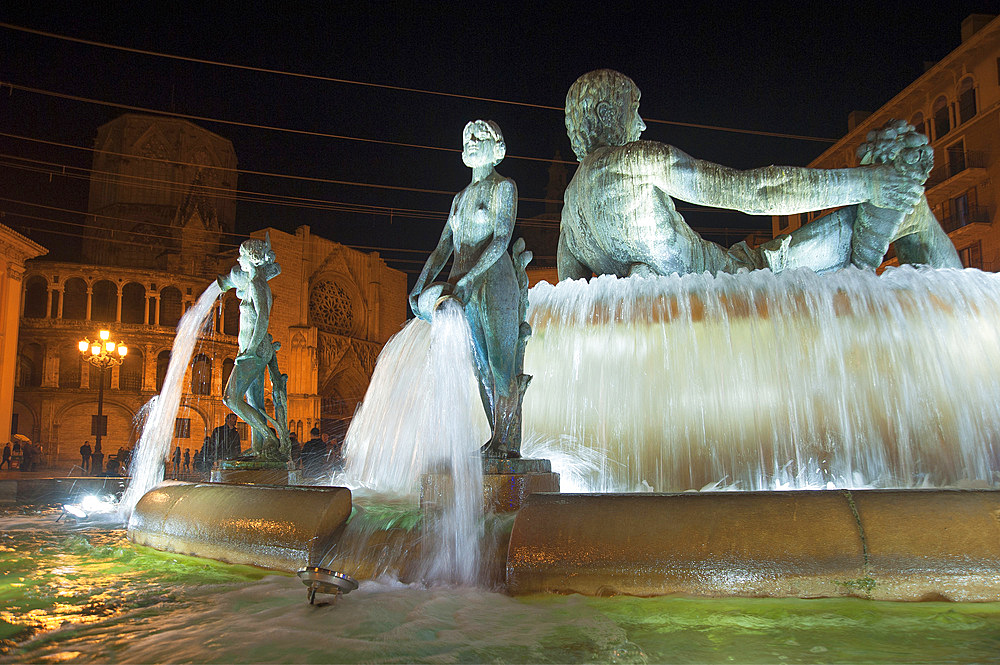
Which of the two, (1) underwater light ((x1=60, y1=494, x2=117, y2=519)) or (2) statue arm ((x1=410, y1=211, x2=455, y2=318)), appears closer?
(2) statue arm ((x1=410, y1=211, x2=455, y2=318))

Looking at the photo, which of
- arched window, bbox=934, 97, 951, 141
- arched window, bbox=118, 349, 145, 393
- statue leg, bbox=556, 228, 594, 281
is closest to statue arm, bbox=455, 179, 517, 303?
statue leg, bbox=556, 228, 594, 281

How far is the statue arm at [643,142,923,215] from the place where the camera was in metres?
5.25

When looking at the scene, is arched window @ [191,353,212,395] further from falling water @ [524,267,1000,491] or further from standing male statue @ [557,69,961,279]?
falling water @ [524,267,1000,491]

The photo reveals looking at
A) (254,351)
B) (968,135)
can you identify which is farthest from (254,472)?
(968,135)

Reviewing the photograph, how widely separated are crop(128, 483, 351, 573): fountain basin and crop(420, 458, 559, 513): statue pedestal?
0.44m

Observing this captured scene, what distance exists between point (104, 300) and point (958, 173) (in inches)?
1643

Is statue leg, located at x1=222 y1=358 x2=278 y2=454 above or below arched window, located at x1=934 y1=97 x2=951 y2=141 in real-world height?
below

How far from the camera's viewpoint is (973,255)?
87.2 feet

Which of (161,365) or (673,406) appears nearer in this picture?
(673,406)

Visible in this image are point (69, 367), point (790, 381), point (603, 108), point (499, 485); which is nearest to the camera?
point (499, 485)

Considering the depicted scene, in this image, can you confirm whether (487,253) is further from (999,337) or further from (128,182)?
(128,182)

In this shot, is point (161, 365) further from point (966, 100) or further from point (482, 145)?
point (482, 145)

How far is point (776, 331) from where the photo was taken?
4.74 metres

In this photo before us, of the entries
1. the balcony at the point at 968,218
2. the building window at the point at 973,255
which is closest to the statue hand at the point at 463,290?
the balcony at the point at 968,218
